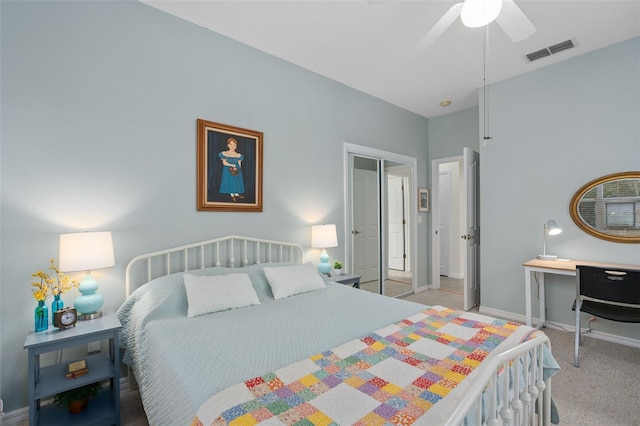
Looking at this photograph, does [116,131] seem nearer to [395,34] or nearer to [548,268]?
[395,34]

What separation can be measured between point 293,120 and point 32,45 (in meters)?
2.05

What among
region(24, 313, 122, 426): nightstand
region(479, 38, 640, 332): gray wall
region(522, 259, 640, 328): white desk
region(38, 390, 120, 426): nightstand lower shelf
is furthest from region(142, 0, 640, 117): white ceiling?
region(38, 390, 120, 426): nightstand lower shelf

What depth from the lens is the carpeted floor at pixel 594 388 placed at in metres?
1.88

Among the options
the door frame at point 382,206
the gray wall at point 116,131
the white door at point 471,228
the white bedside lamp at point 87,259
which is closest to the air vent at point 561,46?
the white door at point 471,228

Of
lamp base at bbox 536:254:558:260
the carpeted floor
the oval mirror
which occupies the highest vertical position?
the oval mirror

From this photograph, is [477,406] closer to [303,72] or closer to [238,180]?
[238,180]

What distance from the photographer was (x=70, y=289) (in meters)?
2.01

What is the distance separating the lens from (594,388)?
218 cm

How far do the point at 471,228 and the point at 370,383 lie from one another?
3.53 meters

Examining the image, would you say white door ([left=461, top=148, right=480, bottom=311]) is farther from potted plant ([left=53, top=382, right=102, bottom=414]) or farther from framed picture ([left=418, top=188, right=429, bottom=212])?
potted plant ([left=53, top=382, right=102, bottom=414])

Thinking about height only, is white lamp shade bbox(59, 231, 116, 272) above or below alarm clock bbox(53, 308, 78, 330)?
above

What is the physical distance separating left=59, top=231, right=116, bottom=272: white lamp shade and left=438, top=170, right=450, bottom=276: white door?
5659 millimetres

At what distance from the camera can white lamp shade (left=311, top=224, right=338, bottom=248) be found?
10.5ft

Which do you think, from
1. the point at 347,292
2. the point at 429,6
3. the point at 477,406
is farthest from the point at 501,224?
the point at 477,406
